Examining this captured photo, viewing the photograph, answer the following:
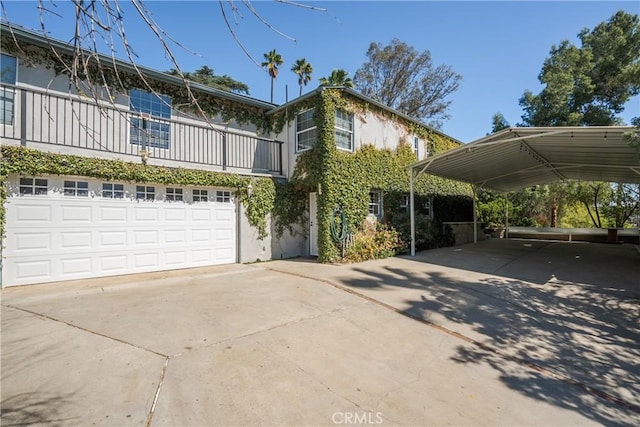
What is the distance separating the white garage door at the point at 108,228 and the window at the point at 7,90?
2174mm

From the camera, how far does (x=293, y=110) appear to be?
11172mm

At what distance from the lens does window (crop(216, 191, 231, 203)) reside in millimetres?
9594

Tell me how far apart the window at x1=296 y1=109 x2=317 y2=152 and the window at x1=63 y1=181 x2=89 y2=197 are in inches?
251

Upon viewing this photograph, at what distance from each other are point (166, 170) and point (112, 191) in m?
1.39

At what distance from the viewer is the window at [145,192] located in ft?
26.7

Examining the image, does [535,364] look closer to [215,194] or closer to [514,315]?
[514,315]

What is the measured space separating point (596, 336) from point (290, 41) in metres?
6.16

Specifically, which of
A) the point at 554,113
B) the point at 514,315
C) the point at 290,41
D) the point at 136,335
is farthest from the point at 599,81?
the point at 136,335

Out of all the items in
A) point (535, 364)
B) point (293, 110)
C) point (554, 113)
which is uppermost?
point (554, 113)

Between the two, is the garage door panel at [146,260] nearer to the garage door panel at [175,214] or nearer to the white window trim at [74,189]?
the garage door panel at [175,214]

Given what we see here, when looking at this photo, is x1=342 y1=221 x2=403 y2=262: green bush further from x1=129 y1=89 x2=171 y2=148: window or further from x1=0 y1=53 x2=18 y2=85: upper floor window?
x1=0 y1=53 x2=18 y2=85: upper floor window

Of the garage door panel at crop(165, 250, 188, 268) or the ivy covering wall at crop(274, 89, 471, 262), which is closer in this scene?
the garage door panel at crop(165, 250, 188, 268)

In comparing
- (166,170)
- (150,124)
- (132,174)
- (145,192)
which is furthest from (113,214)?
(150,124)

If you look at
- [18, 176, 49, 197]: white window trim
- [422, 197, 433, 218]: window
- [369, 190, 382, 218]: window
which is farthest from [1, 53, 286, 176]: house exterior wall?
[422, 197, 433, 218]: window
